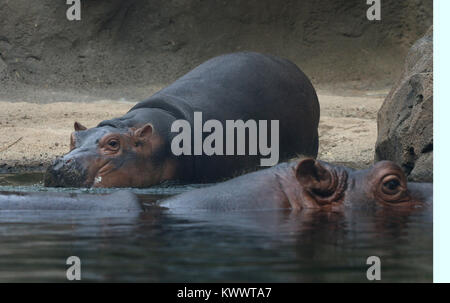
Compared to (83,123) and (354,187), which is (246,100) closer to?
(354,187)

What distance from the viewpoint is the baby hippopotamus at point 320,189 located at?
458cm

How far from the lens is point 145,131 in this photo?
739 cm

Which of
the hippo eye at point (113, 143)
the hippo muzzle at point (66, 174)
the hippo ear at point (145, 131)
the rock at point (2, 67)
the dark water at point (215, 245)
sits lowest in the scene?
the dark water at point (215, 245)

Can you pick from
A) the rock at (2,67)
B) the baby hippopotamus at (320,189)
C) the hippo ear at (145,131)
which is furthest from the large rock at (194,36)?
the baby hippopotamus at (320,189)

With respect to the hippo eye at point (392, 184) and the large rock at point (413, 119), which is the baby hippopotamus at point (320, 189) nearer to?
the hippo eye at point (392, 184)

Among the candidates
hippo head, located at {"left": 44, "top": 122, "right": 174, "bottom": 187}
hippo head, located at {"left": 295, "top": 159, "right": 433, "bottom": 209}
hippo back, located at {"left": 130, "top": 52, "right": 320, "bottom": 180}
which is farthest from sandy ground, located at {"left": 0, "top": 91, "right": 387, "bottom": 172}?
hippo head, located at {"left": 295, "top": 159, "right": 433, "bottom": 209}

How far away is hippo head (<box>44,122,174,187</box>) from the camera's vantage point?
685 cm

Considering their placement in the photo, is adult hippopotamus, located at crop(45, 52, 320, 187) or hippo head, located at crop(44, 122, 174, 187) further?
adult hippopotamus, located at crop(45, 52, 320, 187)

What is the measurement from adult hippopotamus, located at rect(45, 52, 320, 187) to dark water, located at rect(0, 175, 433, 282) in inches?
85.6

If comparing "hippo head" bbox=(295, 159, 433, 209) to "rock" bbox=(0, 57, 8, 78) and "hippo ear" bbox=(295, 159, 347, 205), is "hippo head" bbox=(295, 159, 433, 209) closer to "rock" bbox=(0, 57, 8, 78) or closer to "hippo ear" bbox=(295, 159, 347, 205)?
"hippo ear" bbox=(295, 159, 347, 205)

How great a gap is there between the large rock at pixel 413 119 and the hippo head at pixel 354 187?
1694 millimetres

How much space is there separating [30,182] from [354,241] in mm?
4802

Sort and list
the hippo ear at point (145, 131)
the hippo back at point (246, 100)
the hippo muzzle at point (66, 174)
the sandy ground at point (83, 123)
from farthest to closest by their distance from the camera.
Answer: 1. the sandy ground at point (83, 123)
2. the hippo back at point (246, 100)
3. the hippo ear at point (145, 131)
4. the hippo muzzle at point (66, 174)
